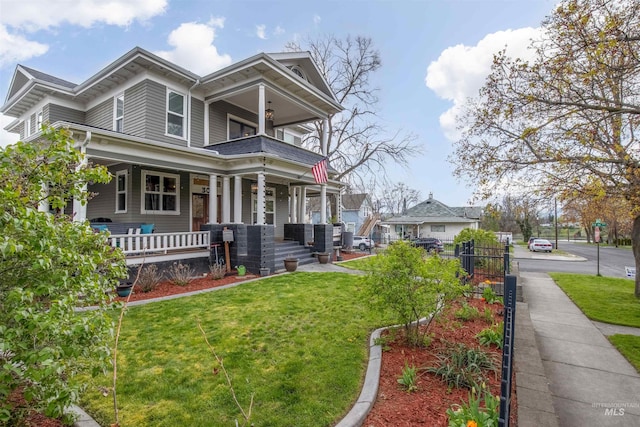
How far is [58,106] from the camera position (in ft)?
43.6

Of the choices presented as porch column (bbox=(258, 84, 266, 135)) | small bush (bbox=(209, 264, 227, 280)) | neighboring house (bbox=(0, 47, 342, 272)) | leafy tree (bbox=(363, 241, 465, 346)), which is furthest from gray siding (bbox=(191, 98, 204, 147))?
leafy tree (bbox=(363, 241, 465, 346))

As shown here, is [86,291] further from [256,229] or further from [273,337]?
[256,229]

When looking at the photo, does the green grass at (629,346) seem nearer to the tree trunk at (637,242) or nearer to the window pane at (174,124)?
the tree trunk at (637,242)

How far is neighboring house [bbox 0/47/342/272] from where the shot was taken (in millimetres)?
10711

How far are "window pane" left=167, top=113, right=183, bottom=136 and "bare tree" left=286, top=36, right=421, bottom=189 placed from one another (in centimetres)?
1334

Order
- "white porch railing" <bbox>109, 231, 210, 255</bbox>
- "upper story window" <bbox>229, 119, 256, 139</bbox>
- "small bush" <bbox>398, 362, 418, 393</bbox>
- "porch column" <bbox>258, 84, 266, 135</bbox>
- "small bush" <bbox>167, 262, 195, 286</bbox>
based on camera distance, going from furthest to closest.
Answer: "upper story window" <bbox>229, 119, 256, 139</bbox>
"porch column" <bbox>258, 84, 266, 135</bbox>
"small bush" <bbox>167, 262, 195, 286</bbox>
"white porch railing" <bbox>109, 231, 210, 255</bbox>
"small bush" <bbox>398, 362, 418, 393</bbox>

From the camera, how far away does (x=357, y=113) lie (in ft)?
83.3

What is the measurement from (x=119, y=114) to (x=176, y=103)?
237cm

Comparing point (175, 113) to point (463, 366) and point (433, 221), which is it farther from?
point (433, 221)

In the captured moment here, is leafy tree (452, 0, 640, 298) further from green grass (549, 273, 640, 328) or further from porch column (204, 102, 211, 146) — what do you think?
porch column (204, 102, 211, 146)

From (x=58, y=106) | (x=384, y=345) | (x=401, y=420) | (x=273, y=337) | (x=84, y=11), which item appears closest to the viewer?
(x=401, y=420)

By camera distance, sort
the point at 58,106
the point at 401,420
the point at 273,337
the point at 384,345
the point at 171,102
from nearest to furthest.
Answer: the point at 401,420
the point at 384,345
the point at 273,337
the point at 171,102
the point at 58,106

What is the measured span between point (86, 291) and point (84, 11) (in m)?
12.7

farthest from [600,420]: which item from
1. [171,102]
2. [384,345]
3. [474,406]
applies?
[171,102]
